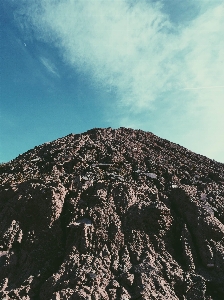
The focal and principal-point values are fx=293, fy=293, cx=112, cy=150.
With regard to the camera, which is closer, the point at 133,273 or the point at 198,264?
the point at 133,273

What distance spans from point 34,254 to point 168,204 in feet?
20.4

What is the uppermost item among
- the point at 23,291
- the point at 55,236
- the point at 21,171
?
the point at 21,171

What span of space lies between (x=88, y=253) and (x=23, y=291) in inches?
101

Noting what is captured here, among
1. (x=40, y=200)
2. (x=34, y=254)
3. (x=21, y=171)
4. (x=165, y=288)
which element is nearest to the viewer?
(x=165, y=288)

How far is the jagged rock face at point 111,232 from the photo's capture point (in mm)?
9914

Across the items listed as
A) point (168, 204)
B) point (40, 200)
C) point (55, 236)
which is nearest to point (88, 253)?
point (55, 236)

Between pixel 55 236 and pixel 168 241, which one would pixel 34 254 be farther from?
pixel 168 241

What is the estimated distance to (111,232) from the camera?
39.0 feet

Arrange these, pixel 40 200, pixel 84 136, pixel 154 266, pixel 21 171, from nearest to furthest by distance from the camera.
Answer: pixel 154 266
pixel 40 200
pixel 21 171
pixel 84 136

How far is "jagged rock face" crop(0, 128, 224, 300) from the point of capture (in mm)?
9914

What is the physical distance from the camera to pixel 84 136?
905 inches

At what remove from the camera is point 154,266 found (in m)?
10.5

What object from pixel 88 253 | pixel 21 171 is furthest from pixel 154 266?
pixel 21 171

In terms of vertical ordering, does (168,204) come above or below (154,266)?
above
